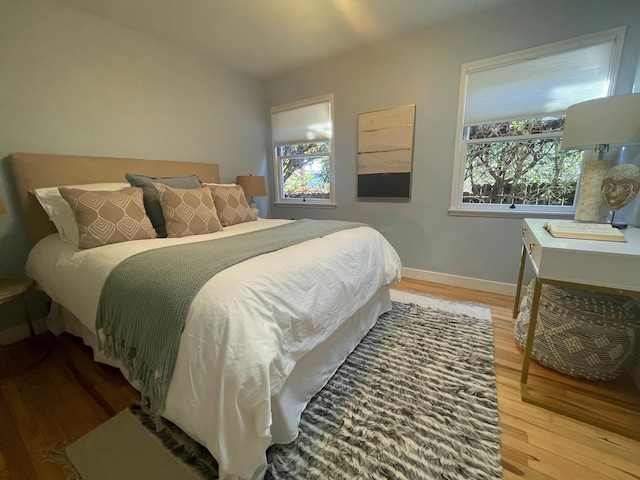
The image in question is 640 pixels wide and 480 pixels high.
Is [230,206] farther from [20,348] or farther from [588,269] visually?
[588,269]

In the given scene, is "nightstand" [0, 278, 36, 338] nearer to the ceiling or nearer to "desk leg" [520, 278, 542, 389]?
the ceiling

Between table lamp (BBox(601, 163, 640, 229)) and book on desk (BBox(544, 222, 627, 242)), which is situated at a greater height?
table lamp (BBox(601, 163, 640, 229))

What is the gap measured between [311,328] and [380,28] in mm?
2808

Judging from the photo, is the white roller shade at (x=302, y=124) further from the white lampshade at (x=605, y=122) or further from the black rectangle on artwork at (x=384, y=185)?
the white lampshade at (x=605, y=122)

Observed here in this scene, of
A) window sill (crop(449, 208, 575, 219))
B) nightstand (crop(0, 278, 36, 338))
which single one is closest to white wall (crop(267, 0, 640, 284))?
window sill (crop(449, 208, 575, 219))

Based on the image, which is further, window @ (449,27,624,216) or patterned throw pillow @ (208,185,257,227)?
patterned throw pillow @ (208,185,257,227)

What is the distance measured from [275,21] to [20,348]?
330cm

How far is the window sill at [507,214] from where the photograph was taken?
7.48 feet

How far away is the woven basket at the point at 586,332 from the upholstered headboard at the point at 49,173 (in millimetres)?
3376

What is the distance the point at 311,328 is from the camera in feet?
3.92

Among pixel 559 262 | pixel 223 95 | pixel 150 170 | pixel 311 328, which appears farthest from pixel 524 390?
pixel 223 95

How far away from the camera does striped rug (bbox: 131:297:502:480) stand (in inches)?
41.3

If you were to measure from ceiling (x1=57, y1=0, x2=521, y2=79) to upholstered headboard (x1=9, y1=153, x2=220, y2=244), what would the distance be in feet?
3.94

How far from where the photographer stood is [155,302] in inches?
40.8
